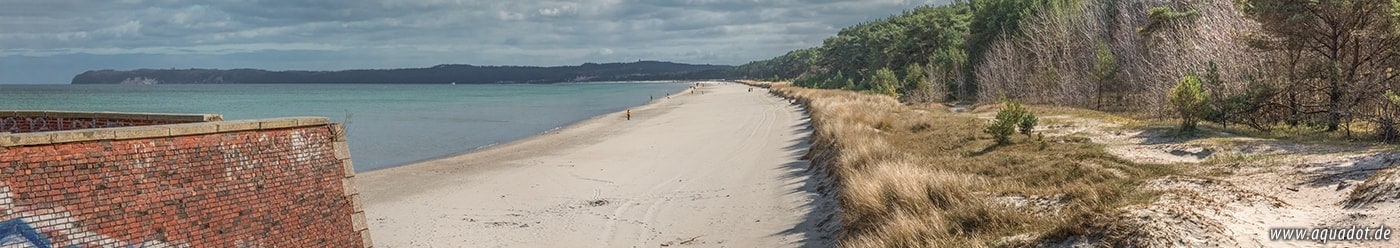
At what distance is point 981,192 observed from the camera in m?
9.76

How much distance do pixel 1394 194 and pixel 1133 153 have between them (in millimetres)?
6758

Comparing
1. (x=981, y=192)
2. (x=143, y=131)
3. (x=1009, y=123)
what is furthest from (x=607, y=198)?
(x=143, y=131)

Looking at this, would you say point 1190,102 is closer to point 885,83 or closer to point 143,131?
point 143,131

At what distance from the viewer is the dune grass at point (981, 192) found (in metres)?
7.73

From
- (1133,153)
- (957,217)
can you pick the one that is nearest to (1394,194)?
(957,217)

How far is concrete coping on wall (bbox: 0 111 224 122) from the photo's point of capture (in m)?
9.78

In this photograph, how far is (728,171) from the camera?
733 inches

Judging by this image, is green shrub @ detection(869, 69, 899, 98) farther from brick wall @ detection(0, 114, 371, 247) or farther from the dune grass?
brick wall @ detection(0, 114, 371, 247)

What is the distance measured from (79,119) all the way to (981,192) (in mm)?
12163

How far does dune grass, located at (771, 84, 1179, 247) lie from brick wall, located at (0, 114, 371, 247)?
244 inches

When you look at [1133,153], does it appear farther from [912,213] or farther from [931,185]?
[912,213]

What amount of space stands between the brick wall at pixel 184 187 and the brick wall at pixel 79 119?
187cm

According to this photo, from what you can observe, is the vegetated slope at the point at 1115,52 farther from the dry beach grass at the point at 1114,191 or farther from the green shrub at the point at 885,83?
the dry beach grass at the point at 1114,191

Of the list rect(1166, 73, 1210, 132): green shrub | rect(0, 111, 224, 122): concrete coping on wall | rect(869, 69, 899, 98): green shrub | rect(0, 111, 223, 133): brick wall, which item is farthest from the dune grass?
rect(869, 69, 899, 98): green shrub
